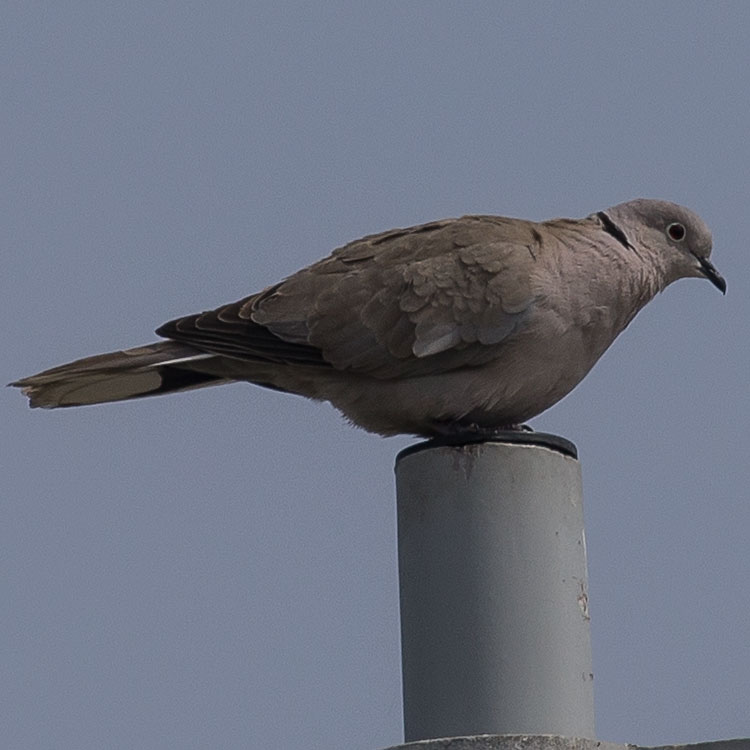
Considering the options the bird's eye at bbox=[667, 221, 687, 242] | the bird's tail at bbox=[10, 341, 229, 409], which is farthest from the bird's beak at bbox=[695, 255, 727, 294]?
the bird's tail at bbox=[10, 341, 229, 409]

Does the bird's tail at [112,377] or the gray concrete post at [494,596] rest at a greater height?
the bird's tail at [112,377]

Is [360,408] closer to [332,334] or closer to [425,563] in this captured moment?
[332,334]

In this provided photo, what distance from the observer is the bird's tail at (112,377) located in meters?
6.49

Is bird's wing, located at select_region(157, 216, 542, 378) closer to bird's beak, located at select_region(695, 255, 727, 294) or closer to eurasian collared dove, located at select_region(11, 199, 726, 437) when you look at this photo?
eurasian collared dove, located at select_region(11, 199, 726, 437)

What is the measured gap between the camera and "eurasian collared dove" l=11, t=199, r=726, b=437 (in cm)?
617

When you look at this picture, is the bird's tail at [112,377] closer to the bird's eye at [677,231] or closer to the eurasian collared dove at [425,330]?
the eurasian collared dove at [425,330]

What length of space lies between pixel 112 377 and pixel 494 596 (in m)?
2.64

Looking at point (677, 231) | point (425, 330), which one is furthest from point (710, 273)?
point (425, 330)

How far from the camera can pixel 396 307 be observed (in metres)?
6.34

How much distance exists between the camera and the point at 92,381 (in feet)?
21.5

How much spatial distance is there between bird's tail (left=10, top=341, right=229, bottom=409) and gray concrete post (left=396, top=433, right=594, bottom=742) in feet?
6.77

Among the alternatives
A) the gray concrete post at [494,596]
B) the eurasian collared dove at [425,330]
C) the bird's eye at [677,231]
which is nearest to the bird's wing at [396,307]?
the eurasian collared dove at [425,330]

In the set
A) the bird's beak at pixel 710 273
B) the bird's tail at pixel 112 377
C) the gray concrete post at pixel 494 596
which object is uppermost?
the bird's beak at pixel 710 273

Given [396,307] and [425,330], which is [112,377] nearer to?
[396,307]
